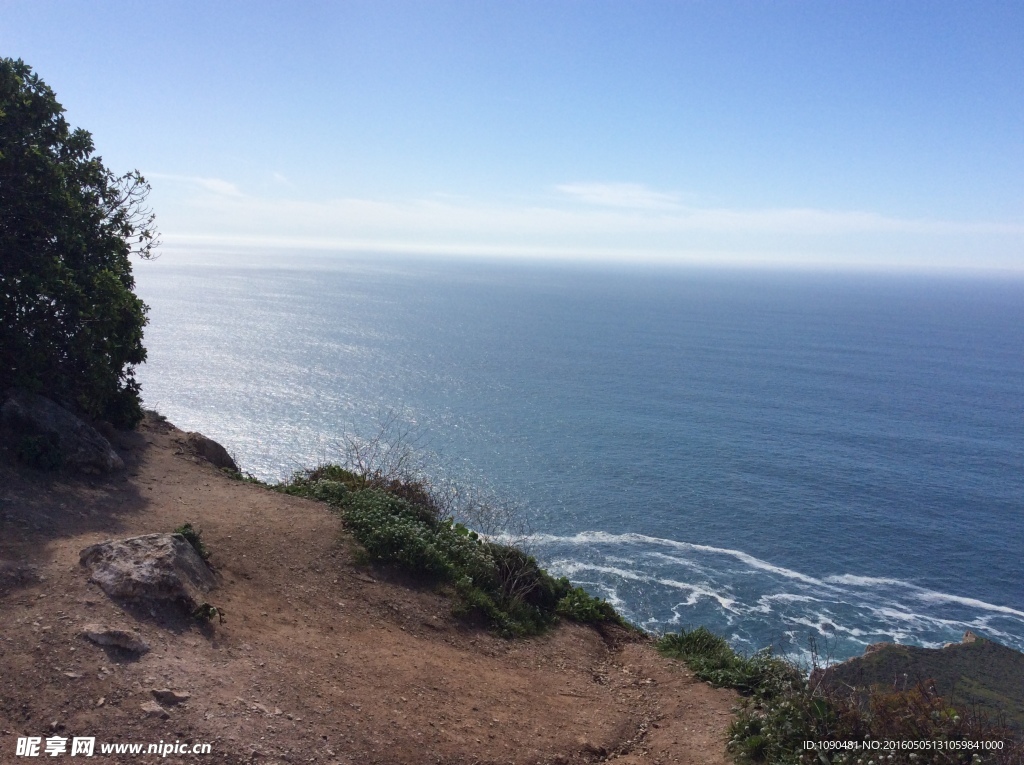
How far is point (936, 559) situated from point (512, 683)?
31.2 meters

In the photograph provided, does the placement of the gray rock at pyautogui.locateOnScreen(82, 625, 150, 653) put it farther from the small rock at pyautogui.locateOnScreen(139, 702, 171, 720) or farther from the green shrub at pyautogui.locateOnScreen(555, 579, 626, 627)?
the green shrub at pyautogui.locateOnScreen(555, 579, 626, 627)

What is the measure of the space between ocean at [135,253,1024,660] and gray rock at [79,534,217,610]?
8707 mm

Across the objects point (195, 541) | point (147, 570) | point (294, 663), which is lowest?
point (294, 663)

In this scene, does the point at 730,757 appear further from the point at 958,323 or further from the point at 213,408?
the point at 958,323

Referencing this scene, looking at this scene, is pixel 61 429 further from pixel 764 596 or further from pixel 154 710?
pixel 764 596

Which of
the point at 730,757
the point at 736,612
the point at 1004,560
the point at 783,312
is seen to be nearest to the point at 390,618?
the point at 730,757

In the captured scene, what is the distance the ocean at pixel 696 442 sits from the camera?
29.0 m

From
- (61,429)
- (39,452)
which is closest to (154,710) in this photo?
(39,452)

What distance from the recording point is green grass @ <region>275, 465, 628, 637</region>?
12234mm

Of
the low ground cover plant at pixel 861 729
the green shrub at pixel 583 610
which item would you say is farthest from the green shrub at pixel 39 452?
the low ground cover plant at pixel 861 729

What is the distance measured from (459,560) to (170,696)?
6774 mm

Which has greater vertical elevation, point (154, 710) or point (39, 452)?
point (39, 452)

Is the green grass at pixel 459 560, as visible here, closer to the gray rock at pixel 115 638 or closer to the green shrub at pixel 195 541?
the green shrub at pixel 195 541

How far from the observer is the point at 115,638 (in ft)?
24.1
